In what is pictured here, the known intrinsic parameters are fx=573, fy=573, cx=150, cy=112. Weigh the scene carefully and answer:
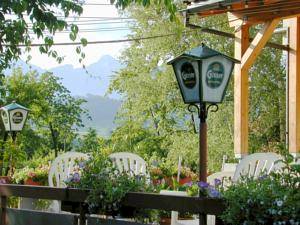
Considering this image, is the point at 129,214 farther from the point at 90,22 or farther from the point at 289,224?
the point at 90,22

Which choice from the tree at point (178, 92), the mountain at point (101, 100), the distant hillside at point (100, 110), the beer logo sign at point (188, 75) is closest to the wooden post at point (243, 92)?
the tree at point (178, 92)

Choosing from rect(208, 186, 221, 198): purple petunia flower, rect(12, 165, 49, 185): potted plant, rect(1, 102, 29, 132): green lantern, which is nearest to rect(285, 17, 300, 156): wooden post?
rect(12, 165, 49, 185): potted plant

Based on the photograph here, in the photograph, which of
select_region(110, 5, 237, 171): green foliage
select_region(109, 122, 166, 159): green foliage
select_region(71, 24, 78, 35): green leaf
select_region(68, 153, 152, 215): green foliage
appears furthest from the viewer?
select_region(109, 122, 166, 159): green foliage

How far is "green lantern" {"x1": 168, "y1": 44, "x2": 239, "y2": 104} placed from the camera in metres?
3.15

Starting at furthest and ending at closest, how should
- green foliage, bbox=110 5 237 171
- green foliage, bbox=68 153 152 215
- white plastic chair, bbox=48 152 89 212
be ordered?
green foliage, bbox=110 5 237 171
white plastic chair, bbox=48 152 89 212
green foliage, bbox=68 153 152 215

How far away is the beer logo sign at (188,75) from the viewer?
3174 mm

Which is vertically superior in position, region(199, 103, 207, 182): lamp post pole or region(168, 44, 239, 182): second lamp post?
region(168, 44, 239, 182): second lamp post

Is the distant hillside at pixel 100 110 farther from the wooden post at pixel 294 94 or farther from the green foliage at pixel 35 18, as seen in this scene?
the green foliage at pixel 35 18

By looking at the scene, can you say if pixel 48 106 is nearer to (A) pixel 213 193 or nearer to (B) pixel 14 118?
(B) pixel 14 118

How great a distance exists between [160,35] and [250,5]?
14.8 ft

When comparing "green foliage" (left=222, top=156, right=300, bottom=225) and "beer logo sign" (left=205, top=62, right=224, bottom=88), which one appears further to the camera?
"beer logo sign" (left=205, top=62, right=224, bottom=88)

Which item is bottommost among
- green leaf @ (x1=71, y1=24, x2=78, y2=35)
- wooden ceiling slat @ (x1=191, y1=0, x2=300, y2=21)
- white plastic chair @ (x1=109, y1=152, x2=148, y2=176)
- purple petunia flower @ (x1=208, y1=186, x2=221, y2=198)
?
purple petunia flower @ (x1=208, y1=186, x2=221, y2=198)

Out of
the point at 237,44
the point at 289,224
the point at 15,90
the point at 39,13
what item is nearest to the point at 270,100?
the point at 237,44

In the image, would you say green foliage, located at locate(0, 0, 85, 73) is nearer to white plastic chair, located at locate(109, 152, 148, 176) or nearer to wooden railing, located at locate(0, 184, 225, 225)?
wooden railing, located at locate(0, 184, 225, 225)
